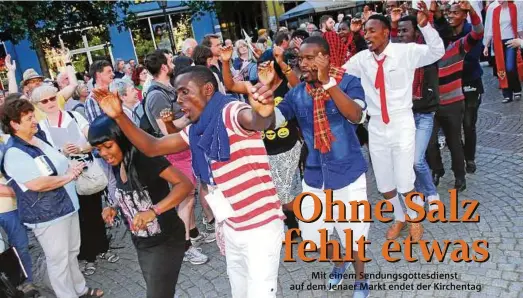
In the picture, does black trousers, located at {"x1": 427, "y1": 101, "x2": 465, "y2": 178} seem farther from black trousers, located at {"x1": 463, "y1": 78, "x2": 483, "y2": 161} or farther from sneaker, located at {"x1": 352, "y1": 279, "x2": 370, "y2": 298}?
sneaker, located at {"x1": 352, "y1": 279, "x2": 370, "y2": 298}

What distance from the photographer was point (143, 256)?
3.01 metres

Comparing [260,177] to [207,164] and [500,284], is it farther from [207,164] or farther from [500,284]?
[500,284]

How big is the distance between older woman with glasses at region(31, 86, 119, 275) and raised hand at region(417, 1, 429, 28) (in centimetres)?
328

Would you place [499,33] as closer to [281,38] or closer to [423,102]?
[281,38]

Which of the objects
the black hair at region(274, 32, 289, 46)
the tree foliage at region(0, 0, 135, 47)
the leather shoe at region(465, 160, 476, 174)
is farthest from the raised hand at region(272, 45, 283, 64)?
the tree foliage at region(0, 0, 135, 47)

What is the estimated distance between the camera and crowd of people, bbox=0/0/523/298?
2672 millimetres

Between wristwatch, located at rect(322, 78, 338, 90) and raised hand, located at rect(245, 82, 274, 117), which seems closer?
raised hand, located at rect(245, 82, 274, 117)

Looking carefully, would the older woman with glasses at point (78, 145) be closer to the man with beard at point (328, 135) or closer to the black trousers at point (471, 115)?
the man with beard at point (328, 135)

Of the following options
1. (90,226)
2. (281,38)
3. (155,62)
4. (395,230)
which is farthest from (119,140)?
(281,38)

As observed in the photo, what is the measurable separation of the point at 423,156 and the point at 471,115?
5.17 ft

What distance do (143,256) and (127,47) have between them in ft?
72.2

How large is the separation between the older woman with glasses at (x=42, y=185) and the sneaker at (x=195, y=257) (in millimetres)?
1195

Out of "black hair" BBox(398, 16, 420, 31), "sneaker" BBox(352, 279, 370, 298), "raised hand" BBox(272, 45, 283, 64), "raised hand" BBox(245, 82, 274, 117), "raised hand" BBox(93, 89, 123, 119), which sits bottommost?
"sneaker" BBox(352, 279, 370, 298)

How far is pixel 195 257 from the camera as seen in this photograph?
4.74 m
